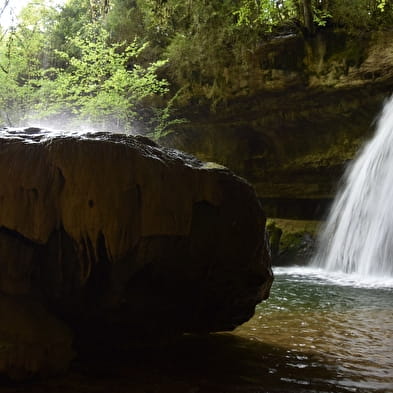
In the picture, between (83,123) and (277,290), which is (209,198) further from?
(83,123)

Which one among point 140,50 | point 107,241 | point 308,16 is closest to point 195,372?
point 107,241

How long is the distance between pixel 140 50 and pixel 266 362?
13.3m

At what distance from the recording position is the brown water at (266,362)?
3.18m

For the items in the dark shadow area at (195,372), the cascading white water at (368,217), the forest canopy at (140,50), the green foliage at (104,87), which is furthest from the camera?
the green foliage at (104,87)

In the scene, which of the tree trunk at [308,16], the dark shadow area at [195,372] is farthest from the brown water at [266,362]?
the tree trunk at [308,16]

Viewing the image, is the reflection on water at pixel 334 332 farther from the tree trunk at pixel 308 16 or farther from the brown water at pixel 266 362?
the tree trunk at pixel 308 16

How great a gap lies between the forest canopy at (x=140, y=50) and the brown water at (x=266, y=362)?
901 cm

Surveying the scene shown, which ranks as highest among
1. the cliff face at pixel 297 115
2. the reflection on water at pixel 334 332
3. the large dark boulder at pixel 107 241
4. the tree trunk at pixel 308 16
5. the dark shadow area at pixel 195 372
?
Result: the tree trunk at pixel 308 16

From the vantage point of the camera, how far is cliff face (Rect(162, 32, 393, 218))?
11.7m

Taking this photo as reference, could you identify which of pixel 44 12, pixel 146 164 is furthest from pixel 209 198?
pixel 44 12

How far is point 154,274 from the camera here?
3816mm

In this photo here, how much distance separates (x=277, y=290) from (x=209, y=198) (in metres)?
4.88

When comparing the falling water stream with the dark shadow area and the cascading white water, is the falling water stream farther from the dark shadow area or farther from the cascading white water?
the cascading white water

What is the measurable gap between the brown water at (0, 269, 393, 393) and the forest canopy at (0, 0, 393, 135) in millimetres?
9012
